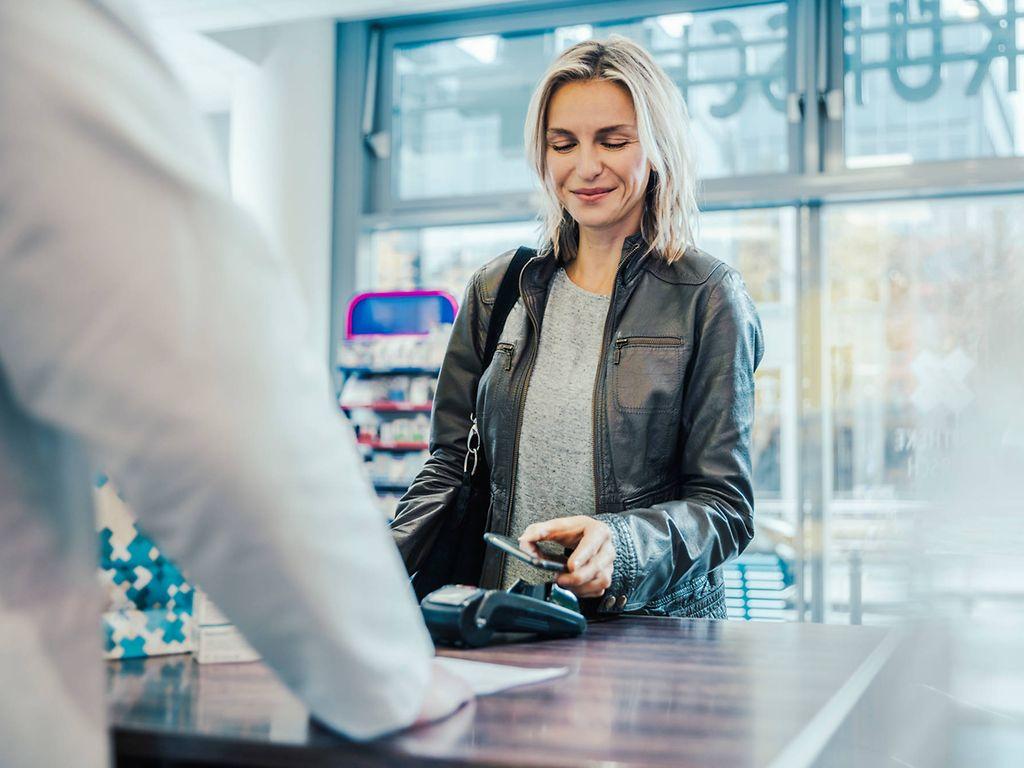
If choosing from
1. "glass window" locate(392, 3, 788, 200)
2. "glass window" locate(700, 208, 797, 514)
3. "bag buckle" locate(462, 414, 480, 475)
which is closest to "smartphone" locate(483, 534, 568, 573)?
"bag buckle" locate(462, 414, 480, 475)

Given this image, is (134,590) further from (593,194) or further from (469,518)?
(593,194)

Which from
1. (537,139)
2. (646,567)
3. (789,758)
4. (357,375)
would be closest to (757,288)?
(357,375)

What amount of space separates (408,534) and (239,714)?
0.77 meters

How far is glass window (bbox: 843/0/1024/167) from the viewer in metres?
5.07

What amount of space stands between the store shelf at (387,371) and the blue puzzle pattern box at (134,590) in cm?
411

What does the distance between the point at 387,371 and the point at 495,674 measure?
444 centimetres

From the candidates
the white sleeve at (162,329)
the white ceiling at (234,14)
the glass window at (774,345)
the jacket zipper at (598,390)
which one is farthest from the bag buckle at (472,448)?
A: the white ceiling at (234,14)

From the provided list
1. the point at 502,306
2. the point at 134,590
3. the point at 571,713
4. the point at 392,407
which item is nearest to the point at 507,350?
the point at 502,306

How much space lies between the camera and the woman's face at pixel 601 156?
68.6 inches

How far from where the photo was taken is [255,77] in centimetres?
615

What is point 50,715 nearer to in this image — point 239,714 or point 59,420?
point 59,420

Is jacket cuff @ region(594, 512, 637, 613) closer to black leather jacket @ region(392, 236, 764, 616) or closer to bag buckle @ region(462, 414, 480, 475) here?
black leather jacket @ region(392, 236, 764, 616)

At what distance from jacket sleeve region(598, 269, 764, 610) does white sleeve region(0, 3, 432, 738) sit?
2.79ft

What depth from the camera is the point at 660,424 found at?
1.63 m
